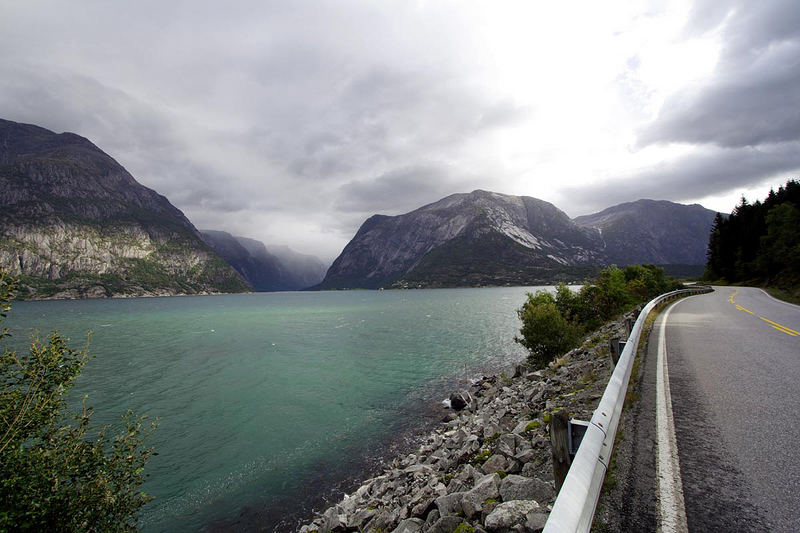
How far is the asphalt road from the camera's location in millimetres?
4262

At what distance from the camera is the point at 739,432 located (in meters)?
6.62

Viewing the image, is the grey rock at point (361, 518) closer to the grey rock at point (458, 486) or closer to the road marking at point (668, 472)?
the grey rock at point (458, 486)

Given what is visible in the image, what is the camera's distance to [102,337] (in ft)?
200

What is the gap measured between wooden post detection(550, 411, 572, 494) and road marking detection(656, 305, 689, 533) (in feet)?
3.67

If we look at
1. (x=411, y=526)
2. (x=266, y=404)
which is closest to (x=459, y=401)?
(x=266, y=404)

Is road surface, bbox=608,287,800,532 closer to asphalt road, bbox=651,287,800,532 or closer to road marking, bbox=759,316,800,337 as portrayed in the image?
asphalt road, bbox=651,287,800,532

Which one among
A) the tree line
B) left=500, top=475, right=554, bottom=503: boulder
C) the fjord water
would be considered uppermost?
the tree line

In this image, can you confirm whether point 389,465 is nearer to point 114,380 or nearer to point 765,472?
point 765,472

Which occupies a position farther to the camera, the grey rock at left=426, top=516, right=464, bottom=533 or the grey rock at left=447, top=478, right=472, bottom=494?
the grey rock at left=447, top=478, right=472, bottom=494

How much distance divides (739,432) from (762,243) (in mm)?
83808

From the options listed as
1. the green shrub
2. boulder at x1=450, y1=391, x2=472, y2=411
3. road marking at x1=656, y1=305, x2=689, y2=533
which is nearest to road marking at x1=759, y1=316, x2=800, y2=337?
the green shrub

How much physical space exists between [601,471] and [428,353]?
4030 cm

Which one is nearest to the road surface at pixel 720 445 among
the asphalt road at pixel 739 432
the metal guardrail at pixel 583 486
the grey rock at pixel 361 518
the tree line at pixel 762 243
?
the asphalt road at pixel 739 432

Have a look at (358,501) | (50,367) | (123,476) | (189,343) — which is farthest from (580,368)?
(189,343)
